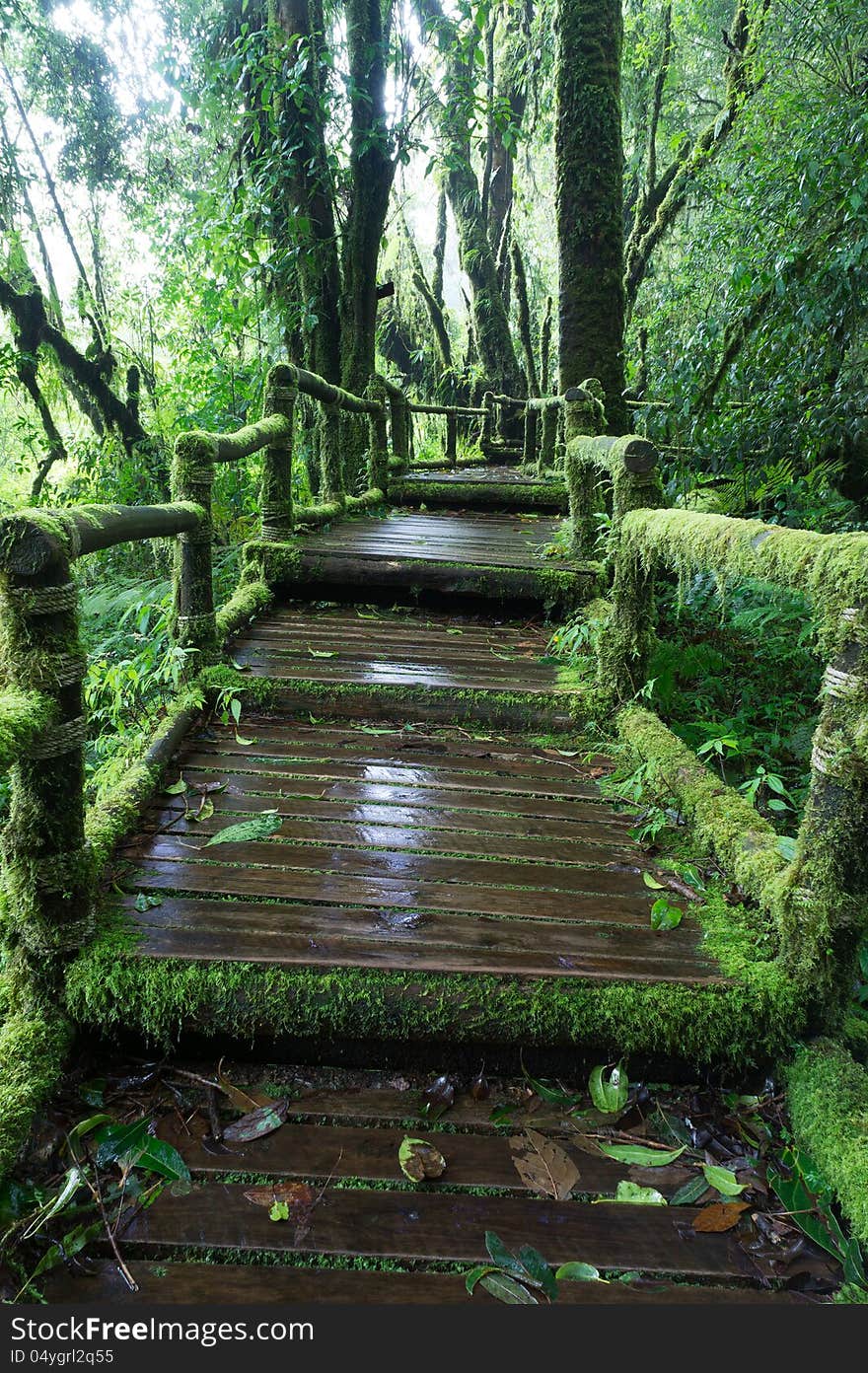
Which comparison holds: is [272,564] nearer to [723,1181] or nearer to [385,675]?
[385,675]

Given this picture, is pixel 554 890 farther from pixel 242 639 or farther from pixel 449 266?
pixel 449 266

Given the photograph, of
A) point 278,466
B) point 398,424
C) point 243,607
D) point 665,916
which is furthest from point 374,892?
point 398,424

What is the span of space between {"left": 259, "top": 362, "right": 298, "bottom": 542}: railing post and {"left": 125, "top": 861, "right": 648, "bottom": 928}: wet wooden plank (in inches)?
116

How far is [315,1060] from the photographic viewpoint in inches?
76.7

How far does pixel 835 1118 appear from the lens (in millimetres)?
1673

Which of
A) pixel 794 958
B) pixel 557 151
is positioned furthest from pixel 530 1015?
pixel 557 151

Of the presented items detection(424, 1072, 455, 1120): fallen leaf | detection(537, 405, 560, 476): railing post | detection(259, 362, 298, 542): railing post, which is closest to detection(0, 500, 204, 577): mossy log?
detection(424, 1072, 455, 1120): fallen leaf

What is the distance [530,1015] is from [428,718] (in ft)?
5.84

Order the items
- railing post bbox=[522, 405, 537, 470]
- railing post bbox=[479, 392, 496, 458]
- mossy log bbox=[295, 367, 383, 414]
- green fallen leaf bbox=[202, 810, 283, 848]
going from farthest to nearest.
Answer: railing post bbox=[479, 392, 496, 458] → railing post bbox=[522, 405, 537, 470] → mossy log bbox=[295, 367, 383, 414] → green fallen leaf bbox=[202, 810, 283, 848]

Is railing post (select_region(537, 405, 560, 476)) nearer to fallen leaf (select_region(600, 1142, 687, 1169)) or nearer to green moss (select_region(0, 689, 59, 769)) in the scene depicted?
green moss (select_region(0, 689, 59, 769))

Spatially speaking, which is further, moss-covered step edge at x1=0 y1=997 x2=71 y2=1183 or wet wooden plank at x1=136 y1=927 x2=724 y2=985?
wet wooden plank at x1=136 y1=927 x2=724 y2=985

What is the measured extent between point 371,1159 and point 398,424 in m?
9.28

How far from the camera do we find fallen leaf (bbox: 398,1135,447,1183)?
1647 millimetres

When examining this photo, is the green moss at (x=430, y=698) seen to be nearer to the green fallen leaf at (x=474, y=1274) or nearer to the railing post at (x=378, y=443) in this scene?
the green fallen leaf at (x=474, y=1274)
